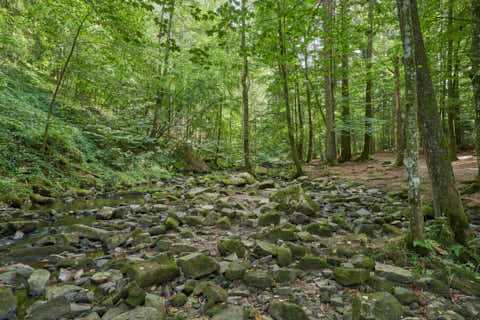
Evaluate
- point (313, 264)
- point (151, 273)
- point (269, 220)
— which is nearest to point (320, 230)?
point (269, 220)

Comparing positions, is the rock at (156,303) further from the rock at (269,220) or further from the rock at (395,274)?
A: the rock at (269,220)

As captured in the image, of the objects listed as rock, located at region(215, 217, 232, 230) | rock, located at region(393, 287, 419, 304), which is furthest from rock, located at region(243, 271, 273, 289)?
rock, located at region(215, 217, 232, 230)

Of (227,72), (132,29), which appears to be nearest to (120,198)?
(132,29)

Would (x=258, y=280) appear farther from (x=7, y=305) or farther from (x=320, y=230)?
(x=7, y=305)

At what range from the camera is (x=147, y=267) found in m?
2.53

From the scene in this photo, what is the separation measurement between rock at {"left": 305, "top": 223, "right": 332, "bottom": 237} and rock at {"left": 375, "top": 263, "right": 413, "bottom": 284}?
51.8 inches

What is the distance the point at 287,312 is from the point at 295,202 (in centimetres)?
342

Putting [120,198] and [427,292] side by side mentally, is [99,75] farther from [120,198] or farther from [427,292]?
[427,292]

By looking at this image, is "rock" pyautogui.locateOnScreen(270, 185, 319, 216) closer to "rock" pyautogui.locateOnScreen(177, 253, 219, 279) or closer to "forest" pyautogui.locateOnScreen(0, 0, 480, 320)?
"forest" pyautogui.locateOnScreen(0, 0, 480, 320)

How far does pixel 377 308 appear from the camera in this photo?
179cm

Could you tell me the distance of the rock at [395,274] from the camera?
2.27m

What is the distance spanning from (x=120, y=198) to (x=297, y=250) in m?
6.12

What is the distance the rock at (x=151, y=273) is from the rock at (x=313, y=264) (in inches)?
58.4

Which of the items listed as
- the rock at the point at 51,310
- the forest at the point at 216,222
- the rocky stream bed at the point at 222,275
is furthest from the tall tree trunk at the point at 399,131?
the rock at the point at 51,310
